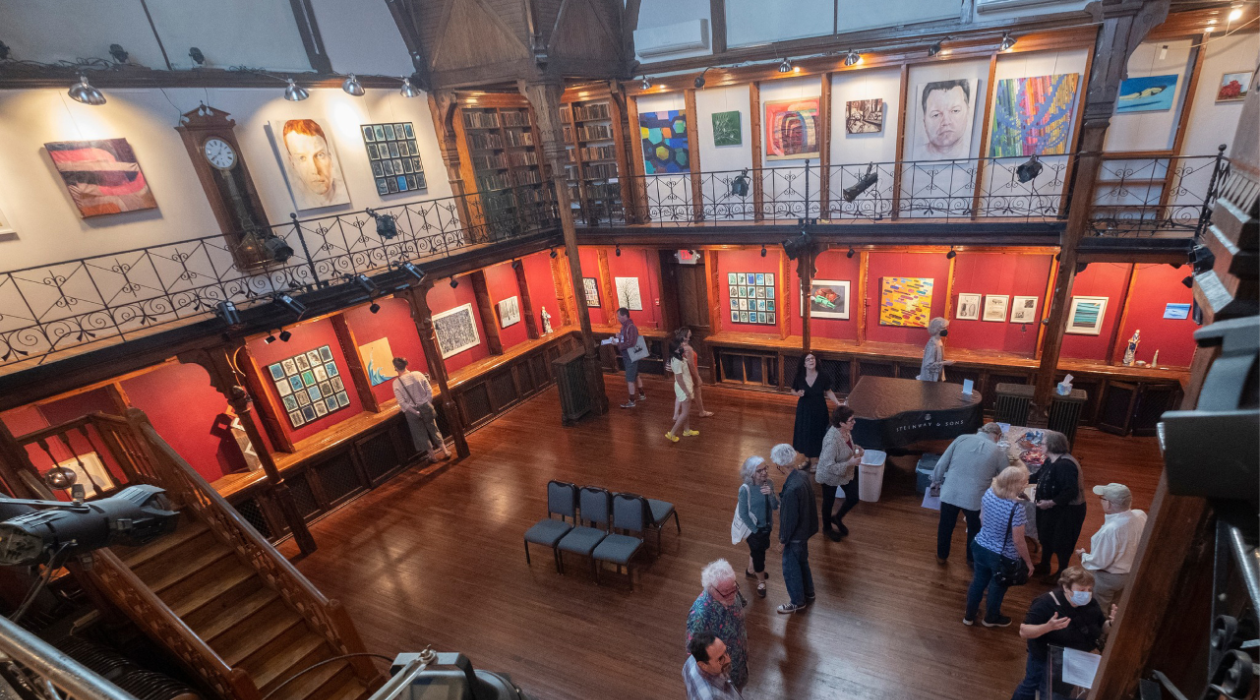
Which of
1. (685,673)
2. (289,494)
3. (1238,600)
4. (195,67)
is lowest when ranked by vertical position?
(289,494)

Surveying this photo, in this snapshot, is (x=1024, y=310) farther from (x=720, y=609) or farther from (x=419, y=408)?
(x=419, y=408)

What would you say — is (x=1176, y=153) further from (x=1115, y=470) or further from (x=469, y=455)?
(x=469, y=455)

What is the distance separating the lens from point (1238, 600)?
4.02 feet

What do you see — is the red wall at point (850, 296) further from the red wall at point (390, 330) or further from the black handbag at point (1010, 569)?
the red wall at point (390, 330)

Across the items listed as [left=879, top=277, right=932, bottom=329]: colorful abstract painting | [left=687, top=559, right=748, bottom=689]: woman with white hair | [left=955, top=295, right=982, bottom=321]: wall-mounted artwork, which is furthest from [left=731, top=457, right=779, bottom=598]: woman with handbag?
[left=955, top=295, right=982, bottom=321]: wall-mounted artwork

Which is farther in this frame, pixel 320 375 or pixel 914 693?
A: pixel 320 375

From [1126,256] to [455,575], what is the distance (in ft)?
30.5

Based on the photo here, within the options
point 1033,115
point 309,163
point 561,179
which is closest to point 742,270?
point 561,179

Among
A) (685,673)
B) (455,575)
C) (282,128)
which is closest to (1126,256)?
(685,673)

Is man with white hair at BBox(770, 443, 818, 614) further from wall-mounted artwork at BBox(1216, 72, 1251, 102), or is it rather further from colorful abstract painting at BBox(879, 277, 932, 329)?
wall-mounted artwork at BBox(1216, 72, 1251, 102)

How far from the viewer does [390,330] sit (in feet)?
32.1

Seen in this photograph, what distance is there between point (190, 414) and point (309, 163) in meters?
4.08

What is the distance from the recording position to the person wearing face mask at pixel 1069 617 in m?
3.52

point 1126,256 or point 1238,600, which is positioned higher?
point 1238,600
